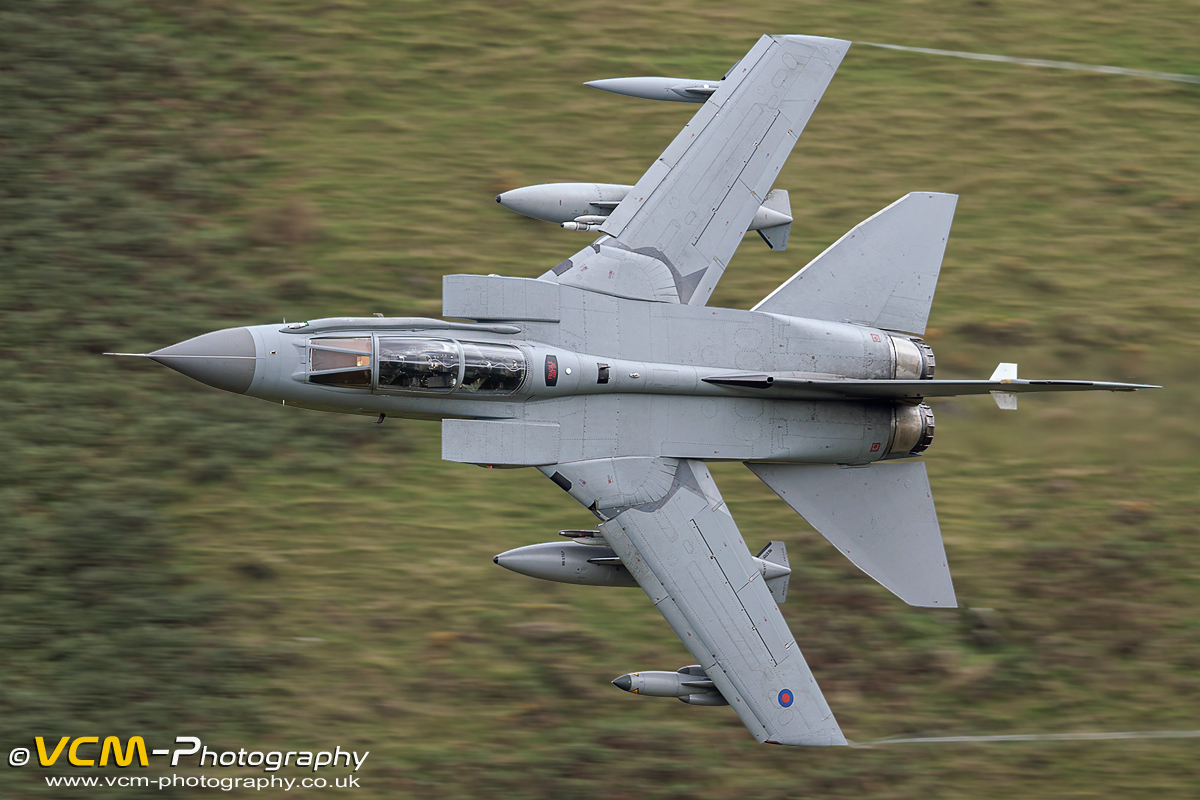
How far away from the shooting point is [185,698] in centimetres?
1656

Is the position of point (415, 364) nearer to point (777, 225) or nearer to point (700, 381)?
point (700, 381)

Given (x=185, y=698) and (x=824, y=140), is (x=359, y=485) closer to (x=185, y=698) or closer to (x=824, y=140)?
(x=185, y=698)

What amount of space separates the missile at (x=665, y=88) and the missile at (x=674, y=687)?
7553mm

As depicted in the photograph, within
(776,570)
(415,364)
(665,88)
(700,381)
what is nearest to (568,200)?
(665,88)

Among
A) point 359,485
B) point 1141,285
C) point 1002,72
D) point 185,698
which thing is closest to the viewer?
point 185,698

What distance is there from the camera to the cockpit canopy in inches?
547

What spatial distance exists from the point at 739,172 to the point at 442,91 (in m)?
7.10

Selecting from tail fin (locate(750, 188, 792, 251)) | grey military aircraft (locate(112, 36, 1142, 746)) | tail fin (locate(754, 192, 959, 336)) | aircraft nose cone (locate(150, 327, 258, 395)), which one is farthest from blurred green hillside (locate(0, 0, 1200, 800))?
aircraft nose cone (locate(150, 327, 258, 395))

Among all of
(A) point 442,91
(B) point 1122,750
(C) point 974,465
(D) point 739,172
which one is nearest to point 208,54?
(A) point 442,91

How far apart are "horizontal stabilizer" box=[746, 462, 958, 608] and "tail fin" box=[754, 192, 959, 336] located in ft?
6.48

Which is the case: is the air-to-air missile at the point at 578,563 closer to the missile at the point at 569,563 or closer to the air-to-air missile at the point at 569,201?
the missile at the point at 569,563

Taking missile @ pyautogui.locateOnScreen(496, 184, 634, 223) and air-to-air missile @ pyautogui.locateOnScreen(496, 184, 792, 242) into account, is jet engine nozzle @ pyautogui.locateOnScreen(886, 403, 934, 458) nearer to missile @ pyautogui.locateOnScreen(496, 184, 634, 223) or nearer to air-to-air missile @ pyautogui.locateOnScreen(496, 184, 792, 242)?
air-to-air missile @ pyautogui.locateOnScreen(496, 184, 792, 242)

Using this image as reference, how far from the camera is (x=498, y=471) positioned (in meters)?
18.7

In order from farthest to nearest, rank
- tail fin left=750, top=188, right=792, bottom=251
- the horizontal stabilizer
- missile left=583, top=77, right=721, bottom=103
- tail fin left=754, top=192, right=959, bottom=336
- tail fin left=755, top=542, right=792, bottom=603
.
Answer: missile left=583, top=77, right=721, bottom=103, tail fin left=750, top=188, right=792, bottom=251, tail fin left=754, top=192, right=959, bottom=336, the horizontal stabilizer, tail fin left=755, top=542, right=792, bottom=603
